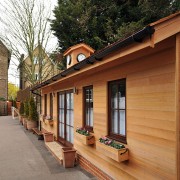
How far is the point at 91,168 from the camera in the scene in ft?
23.2

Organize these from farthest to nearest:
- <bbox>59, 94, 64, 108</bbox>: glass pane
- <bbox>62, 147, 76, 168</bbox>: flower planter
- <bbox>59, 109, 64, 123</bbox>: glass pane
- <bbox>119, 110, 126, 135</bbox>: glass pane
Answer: <bbox>59, 109, 64, 123</bbox>: glass pane → <bbox>59, 94, 64, 108</bbox>: glass pane → <bbox>62, 147, 76, 168</bbox>: flower planter → <bbox>119, 110, 126, 135</bbox>: glass pane

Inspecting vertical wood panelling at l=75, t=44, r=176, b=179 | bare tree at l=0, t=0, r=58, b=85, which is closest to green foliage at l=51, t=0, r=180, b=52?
Answer: bare tree at l=0, t=0, r=58, b=85

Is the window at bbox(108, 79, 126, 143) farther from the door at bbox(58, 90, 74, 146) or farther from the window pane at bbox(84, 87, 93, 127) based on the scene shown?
the door at bbox(58, 90, 74, 146)

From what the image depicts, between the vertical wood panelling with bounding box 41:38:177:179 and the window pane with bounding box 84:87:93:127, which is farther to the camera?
the window pane with bounding box 84:87:93:127

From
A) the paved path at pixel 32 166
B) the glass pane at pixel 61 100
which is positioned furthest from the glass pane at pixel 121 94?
the glass pane at pixel 61 100

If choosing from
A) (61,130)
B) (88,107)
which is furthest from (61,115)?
(88,107)

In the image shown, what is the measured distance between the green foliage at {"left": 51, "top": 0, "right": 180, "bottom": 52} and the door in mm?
6735

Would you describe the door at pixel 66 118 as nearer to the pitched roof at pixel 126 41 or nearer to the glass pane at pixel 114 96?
the pitched roof at pixel 126 41

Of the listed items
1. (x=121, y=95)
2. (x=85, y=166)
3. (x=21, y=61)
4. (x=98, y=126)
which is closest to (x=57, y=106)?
(x=85, y=166)

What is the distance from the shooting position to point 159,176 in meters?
4.17

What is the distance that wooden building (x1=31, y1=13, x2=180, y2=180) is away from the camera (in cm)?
360

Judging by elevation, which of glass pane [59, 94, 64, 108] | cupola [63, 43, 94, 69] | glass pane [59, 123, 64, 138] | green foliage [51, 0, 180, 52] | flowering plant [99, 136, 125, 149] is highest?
green foliage [51, 0, 180, 52]

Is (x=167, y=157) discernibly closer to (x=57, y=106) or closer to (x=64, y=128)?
(x=64, y=128)

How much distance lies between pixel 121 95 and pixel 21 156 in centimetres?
568
